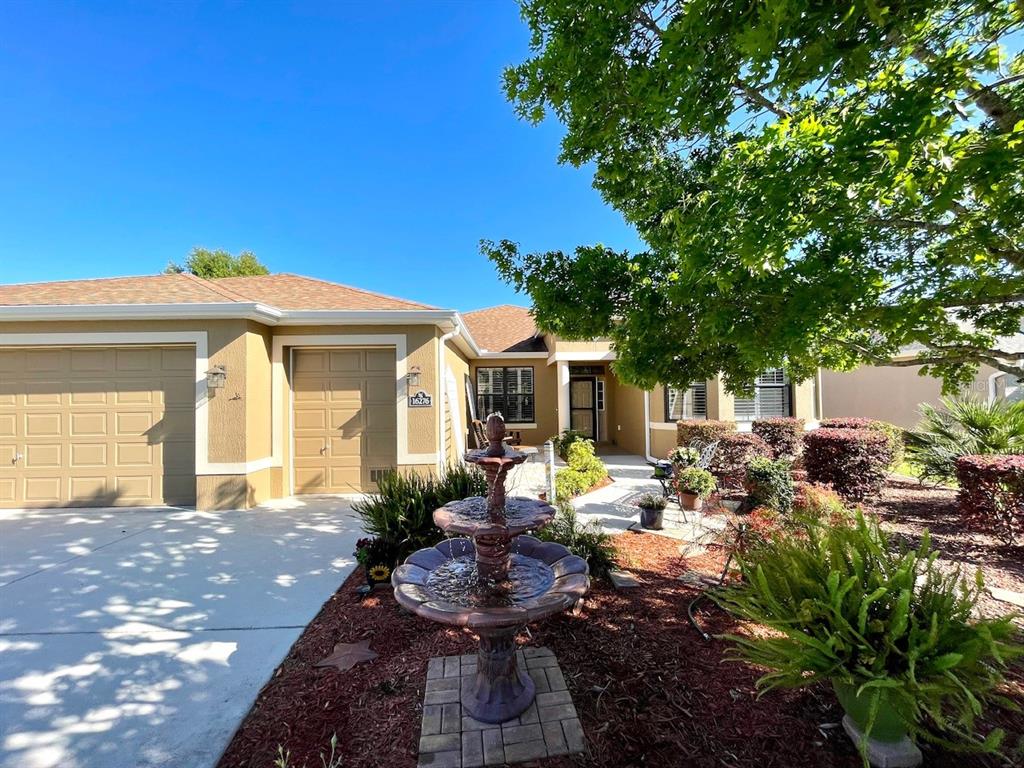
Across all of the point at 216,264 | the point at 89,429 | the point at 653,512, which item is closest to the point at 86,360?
the point at 89,429

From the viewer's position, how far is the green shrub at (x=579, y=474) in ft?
24.2

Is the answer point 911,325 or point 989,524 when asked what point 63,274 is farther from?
point 989,524

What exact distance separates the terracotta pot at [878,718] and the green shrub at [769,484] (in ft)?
13.4

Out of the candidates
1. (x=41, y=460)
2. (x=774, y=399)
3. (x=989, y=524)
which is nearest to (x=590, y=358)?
(x=774, y=399)

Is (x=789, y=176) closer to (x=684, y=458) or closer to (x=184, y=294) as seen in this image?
(x=684, y=458)

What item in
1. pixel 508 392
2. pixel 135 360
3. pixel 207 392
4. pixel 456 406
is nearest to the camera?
pixel 207 392

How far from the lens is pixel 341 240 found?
15.1 metres

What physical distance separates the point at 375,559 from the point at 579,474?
4.77m

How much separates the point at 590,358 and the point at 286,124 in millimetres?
9725

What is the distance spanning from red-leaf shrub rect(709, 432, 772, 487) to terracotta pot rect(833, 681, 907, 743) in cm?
627

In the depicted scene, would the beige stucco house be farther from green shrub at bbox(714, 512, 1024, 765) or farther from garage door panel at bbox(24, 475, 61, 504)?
green shrub at bbox(714, 512, 1024, 765)

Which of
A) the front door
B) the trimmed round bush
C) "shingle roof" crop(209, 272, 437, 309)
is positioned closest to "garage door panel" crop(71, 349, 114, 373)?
"shingle roof" crop(209, 272, 437, 309)

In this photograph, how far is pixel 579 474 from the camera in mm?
7934

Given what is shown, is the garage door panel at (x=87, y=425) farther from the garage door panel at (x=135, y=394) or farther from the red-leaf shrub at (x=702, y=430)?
the red-leaf shrub at (x=702, y=430)
